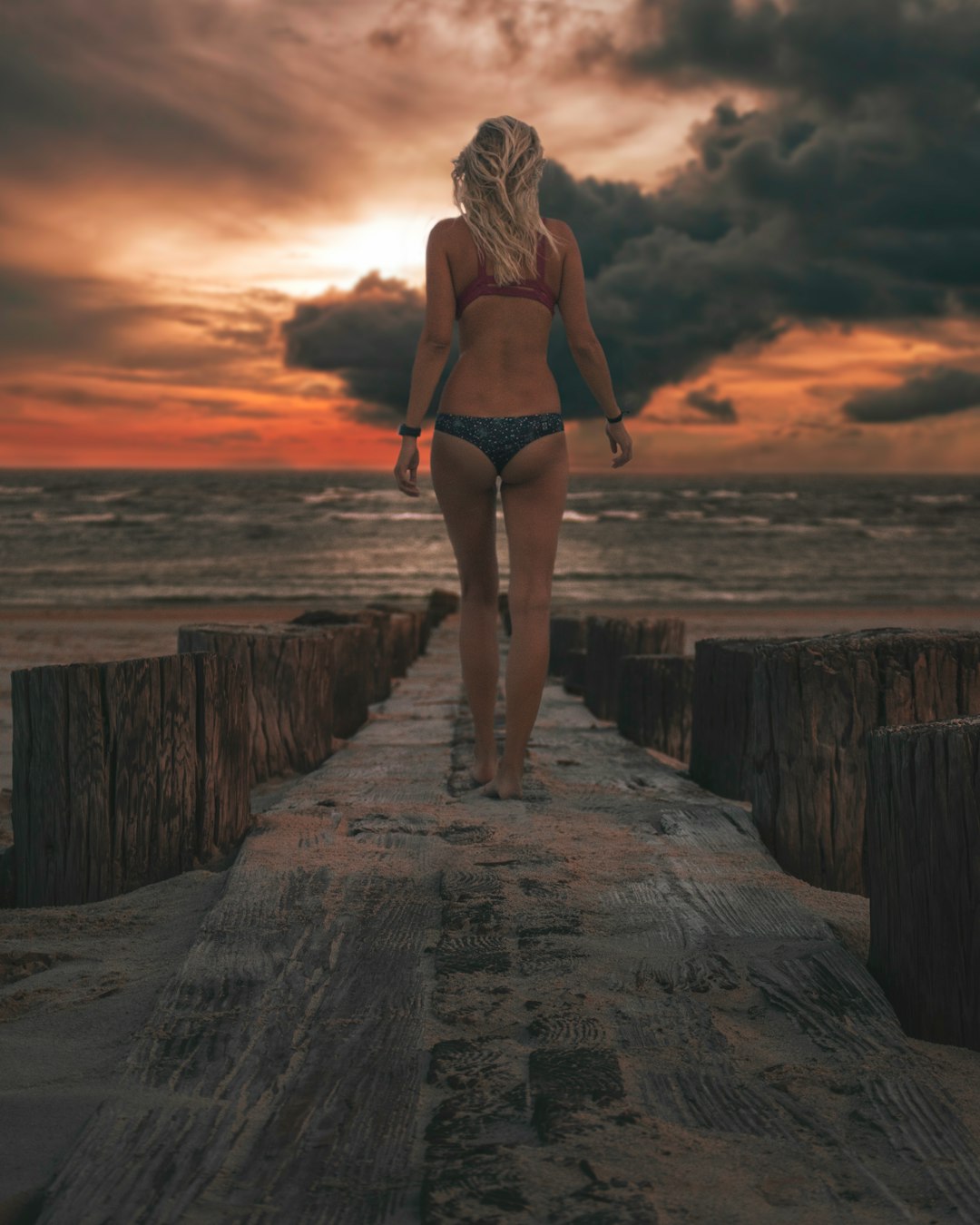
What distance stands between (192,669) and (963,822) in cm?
208

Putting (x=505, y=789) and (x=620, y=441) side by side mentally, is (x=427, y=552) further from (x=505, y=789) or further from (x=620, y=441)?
(x=505, y=789)

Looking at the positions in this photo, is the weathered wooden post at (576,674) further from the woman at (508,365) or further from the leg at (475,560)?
the woman at (508,365)

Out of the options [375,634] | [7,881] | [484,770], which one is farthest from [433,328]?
[375,634]

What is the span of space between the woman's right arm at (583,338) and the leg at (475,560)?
522mm

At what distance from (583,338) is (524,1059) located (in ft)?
9.22

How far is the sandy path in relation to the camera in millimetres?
1362

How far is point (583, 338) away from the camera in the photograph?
390 cm

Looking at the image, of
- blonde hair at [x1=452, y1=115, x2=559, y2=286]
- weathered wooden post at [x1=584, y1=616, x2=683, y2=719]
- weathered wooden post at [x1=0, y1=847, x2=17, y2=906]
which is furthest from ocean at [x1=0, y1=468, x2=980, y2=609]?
weathered wooden post at [x1=0, y1=847, x2=17, y2=906]

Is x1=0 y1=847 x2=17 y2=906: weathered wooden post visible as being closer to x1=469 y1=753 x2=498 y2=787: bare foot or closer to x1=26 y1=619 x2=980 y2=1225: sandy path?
x1=26 y1=619 x2=980 y2=1225: sandy path

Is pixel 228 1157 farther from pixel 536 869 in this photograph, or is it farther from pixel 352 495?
pixel 352 495

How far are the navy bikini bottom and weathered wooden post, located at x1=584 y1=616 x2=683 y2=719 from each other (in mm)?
3341

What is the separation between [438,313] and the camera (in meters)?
3.77

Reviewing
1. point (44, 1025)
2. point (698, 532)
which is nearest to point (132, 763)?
point (44, 1025)

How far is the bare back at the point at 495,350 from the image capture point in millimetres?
3762
